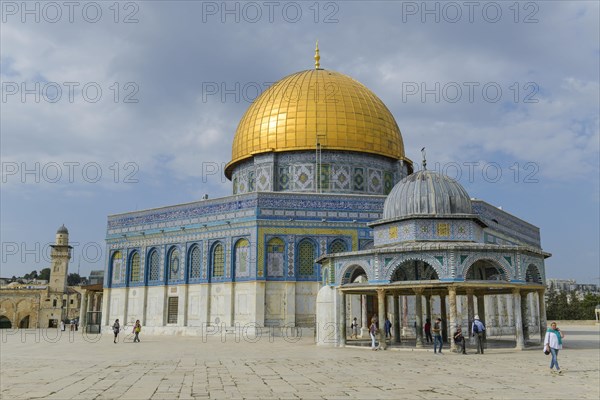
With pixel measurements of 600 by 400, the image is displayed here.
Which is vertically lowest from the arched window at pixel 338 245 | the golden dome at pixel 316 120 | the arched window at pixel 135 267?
the arched window at pixel 135 267

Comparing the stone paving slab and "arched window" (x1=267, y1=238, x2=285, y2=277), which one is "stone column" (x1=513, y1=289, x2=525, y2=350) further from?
"arched window" (x1=267, y1=238, x2=285, y2=277)

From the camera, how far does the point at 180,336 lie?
2866 centimetres

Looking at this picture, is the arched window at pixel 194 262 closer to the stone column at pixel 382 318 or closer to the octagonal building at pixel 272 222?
the octagonal building at pixel 272 222

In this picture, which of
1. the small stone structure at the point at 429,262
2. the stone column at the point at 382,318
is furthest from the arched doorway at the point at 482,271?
the stone column at the point at 382,318

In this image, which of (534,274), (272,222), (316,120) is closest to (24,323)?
(272,222)

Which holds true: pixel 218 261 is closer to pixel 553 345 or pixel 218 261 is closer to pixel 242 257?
pixel 242 257

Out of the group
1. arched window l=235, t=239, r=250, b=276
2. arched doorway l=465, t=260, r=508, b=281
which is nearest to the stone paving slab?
arched doorway l=465, t=260, r=508, b=281

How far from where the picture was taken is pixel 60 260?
68.4 meters

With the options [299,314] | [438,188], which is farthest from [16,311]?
[438,188]

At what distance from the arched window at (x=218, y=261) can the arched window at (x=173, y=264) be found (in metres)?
2.55

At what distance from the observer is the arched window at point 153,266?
1252 inches

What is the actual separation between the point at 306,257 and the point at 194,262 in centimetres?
634

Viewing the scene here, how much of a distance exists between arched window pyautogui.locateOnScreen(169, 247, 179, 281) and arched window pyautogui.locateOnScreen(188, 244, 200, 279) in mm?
927

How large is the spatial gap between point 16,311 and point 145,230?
42.3 m
